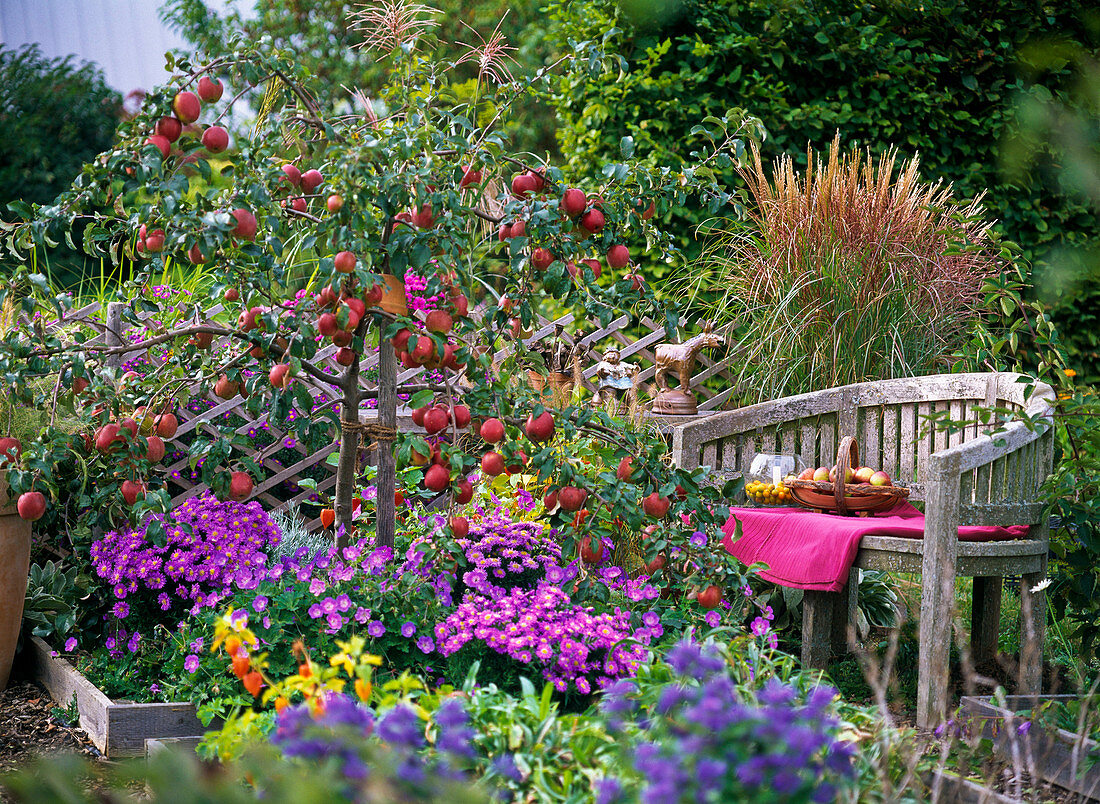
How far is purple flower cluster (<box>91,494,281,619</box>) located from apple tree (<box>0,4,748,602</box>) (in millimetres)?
160

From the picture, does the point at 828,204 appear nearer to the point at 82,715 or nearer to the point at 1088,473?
the point at 1088,473

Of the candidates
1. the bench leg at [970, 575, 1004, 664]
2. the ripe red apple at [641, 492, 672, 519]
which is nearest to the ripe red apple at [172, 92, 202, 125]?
the ripe red apple at [641, 492, 672, 519]

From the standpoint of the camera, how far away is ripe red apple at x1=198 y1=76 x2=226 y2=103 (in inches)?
74.9

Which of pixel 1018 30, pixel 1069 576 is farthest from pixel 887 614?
pixel 1018 30

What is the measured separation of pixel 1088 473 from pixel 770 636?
4.31ft

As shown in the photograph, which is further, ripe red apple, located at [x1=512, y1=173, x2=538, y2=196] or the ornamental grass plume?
the ornamental grass plume

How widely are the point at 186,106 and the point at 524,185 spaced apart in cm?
73

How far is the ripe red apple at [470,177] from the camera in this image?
2164mm

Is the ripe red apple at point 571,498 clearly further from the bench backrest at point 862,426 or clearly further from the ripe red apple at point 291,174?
the bench backrest at point 862,426

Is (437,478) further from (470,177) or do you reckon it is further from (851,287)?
(851,287)

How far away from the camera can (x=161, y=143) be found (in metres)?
1.86

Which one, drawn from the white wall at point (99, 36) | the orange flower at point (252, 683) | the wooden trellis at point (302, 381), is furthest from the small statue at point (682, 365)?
the white wall at point (99, 36)

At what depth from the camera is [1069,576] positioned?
255 centimetres

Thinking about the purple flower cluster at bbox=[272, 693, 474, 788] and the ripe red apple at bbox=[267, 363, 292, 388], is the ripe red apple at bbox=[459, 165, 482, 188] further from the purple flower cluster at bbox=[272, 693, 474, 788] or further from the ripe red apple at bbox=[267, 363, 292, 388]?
the purple flower cluster at bbox=[272, 693, 474, 788]
